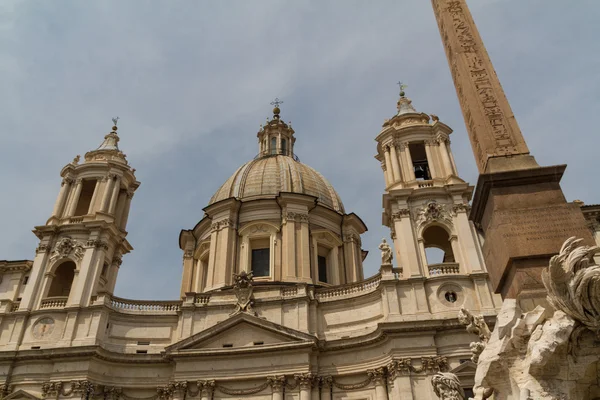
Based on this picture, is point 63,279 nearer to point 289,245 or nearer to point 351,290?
point 289,245

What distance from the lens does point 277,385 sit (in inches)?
864

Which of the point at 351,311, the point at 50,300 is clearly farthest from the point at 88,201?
the point at 351,311

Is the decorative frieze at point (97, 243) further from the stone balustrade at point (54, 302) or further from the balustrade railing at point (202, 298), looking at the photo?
the balustrade railing at point (202, 298)

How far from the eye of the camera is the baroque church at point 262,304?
22109 millimetres

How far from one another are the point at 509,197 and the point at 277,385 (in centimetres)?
1630

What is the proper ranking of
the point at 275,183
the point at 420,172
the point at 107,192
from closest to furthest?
the point at 420,172 → the point at 107,192 → the point at 275,183

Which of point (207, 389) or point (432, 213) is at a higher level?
point (432, 213)

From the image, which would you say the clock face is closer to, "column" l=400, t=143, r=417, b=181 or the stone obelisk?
"column" l=400, t=143, r=417, b=181

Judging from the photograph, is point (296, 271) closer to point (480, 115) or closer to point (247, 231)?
point (247, 231)

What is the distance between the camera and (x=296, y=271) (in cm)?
2931

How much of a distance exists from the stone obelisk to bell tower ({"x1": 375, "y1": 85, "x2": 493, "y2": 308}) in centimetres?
1409

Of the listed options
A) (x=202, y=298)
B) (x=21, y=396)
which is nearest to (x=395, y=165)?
(x=202, y=298)

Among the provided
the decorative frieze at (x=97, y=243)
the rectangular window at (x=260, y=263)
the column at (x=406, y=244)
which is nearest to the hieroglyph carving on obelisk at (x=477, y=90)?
the column at (x=406, y=244)

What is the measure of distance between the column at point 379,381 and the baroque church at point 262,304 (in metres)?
0.06
